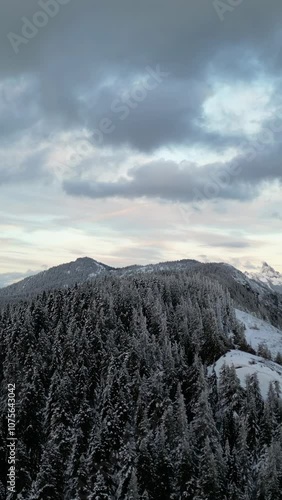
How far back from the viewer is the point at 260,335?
154m

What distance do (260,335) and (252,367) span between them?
65350 mm

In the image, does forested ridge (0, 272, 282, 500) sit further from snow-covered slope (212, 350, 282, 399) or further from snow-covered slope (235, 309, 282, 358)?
snow-covered slope (235, 309, 282, 358)

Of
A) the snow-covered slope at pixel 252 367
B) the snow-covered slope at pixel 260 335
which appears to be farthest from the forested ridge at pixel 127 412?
the snow-covered slope at pixel 260 335

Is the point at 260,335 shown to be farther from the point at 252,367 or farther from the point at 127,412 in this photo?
the point at 127,412

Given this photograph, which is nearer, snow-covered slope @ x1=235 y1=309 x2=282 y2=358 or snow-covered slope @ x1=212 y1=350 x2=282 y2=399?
snow-covered slope @ x1=212 y1=350 x2=282 y2=399

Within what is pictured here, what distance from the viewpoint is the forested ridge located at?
186 feet

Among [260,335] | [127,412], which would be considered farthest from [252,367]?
[260,335]

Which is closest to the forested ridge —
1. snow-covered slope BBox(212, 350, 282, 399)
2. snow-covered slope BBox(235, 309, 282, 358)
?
snow-covered slope BBox(212, 350, 282, 399)

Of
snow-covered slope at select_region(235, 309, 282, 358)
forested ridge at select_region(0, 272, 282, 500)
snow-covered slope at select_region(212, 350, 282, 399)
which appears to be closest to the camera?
forested ridge at select_region(0, 272, 282, 500)

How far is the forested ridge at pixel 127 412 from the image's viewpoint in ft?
186

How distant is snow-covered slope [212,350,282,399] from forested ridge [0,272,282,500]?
8.51 ft

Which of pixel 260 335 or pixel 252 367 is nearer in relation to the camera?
pixel 252 367

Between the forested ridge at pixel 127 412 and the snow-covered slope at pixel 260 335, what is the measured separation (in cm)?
3704

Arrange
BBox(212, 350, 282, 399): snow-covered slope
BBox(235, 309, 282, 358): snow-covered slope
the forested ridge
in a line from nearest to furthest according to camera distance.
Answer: the forested ridge, BBox(212, 350, 282, 399): snow-covered slope, BBox(235, 309, 282, 358): snow-covered slope
